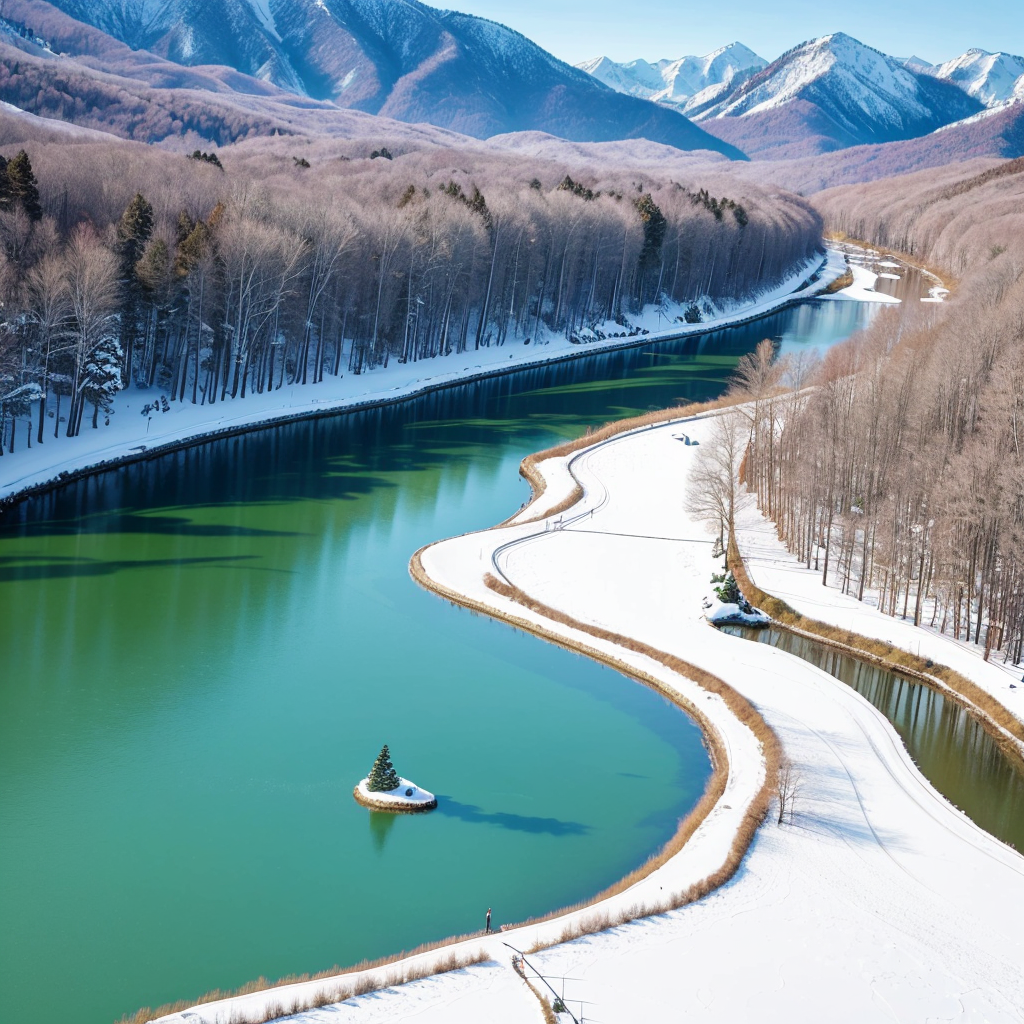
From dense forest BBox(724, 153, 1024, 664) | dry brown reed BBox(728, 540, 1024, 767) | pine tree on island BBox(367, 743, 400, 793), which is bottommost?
pine tree on island BBox(367, 743, 400, 793)

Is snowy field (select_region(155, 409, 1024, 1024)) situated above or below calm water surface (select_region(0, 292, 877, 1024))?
above

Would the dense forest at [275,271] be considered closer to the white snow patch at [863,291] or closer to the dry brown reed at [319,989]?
the white snow patch at [863,291]

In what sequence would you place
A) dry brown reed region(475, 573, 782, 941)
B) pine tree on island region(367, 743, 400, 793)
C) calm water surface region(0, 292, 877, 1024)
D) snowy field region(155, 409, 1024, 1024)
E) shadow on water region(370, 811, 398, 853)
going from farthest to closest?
pine tree on island region(367, 743, 400, 793) < shadow on water region(370, 811, 398, 853) < dry brown reed region(475, 573, 782, 941) < calm water surface region(0, 292, 877, 1024) < snowy field region(155, 409, 1024, 1024)

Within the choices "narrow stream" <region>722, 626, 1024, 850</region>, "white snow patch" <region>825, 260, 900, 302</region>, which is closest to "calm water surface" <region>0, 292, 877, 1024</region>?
"narrow stream" <region>722, 626, 1024, 850</region>

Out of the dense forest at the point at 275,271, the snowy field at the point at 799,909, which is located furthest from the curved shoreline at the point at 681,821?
the dense forest at the point at 275,271

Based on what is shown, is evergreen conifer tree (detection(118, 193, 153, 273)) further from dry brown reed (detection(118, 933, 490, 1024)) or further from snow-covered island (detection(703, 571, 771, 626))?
dry brown reed (detection(118, 933, 490, 1024))

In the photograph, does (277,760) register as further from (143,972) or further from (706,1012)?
(706,1012)

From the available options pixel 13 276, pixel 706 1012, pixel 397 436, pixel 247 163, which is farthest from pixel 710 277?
pixel 706 1012
